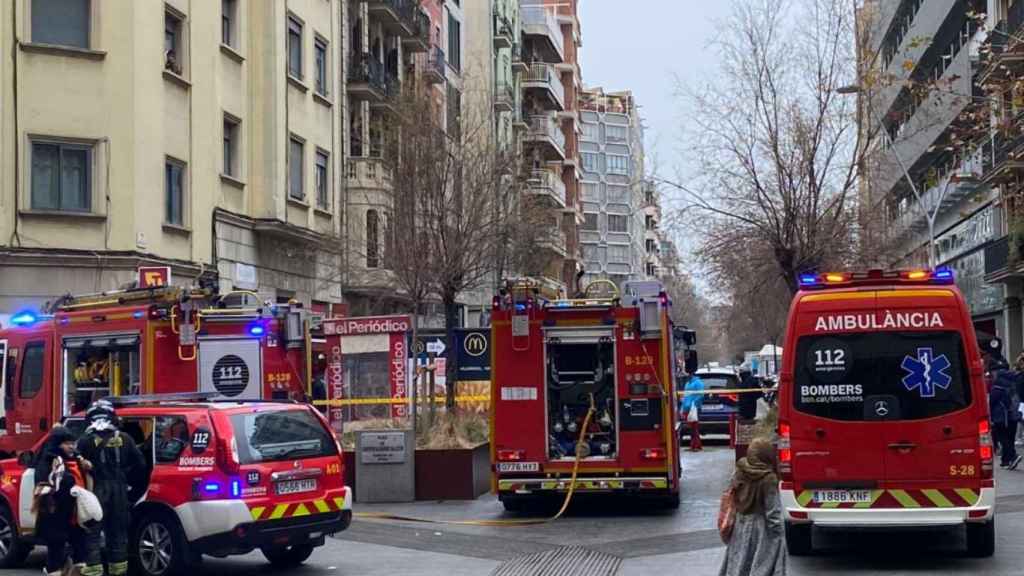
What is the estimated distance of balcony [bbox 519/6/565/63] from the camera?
221 ft

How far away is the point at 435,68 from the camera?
4506 cm

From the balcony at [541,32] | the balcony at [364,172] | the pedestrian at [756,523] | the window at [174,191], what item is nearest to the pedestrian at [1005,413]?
the pedestrian at [756,523]

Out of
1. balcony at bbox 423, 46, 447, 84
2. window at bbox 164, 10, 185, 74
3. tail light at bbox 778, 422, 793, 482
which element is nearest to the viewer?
tail light at bbox 778, 422, 793, 482

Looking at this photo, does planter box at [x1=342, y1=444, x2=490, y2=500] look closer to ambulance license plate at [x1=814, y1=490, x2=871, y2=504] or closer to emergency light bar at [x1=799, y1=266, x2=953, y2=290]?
ambulance license plate at [x1=814, y1=490, x2=871, y2=504]

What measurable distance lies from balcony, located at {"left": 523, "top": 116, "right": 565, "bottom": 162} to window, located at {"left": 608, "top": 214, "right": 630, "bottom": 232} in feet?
144

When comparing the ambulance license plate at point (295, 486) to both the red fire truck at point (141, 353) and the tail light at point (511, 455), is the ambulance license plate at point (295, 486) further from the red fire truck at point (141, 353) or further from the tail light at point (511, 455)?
the red fire truck at point (141, 353)

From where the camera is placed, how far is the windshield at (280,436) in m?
12.2

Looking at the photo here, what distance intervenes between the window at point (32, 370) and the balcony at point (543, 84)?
46.8m

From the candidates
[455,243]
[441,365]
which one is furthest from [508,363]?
[455,243]

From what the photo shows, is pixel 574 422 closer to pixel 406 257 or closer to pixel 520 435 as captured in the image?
pixel 520 435

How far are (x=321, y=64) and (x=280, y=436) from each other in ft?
79.9

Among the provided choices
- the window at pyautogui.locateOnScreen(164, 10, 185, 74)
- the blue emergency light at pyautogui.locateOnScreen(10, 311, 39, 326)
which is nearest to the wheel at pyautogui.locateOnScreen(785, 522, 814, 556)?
the blue emergency light at pyautogui.locateOnScreen(10, 311, 39, 326)

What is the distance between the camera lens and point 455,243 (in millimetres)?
28688

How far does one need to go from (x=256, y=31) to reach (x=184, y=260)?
22.5ft
